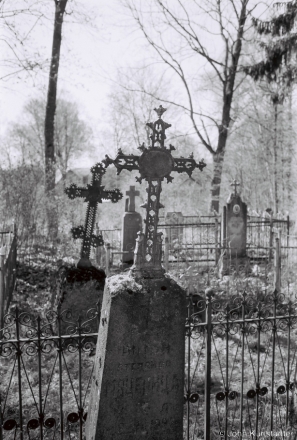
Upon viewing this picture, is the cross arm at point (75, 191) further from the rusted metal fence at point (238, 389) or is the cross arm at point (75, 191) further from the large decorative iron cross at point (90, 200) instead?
the rusted metal fence at point (238, 389)

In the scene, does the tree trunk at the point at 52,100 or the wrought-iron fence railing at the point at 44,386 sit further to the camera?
the tree trunk at the point at 52,100

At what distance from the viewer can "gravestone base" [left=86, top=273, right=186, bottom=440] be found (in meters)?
3.07

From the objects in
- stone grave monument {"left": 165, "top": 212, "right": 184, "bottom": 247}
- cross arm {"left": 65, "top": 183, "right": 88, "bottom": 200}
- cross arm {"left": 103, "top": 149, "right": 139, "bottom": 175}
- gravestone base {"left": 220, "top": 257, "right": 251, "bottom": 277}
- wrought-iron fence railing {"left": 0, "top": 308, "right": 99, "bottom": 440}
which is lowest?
wrought-iron fence railing {"left": 0, "top": 308, "right": 99, "bottom": 440}

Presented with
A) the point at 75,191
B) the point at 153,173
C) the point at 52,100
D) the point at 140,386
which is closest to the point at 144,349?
the point at 140,386

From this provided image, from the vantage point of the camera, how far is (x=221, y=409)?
14.2ft

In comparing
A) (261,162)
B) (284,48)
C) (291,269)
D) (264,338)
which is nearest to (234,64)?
(284,48)

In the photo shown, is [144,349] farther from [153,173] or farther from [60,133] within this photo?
[60,133]

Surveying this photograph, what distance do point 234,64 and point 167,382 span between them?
1715 centimetres

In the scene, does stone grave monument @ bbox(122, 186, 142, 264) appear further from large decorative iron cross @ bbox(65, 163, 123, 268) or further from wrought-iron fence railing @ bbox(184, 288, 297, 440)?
wrought-iron fence railing @ bbox(184, 288, 297, 440)

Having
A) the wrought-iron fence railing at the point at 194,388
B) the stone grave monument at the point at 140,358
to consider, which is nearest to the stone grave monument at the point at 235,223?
the wrought-iron fence railing at the point at 194,388

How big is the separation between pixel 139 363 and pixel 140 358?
40 millimetres

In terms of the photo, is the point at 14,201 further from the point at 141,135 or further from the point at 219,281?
the point at 141,135

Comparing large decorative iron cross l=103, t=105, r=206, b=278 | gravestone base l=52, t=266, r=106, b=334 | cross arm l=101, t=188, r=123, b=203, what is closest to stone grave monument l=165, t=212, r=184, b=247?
cross arm l=101, t=188, r=123, b=203

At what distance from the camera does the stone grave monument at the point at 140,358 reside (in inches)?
121
